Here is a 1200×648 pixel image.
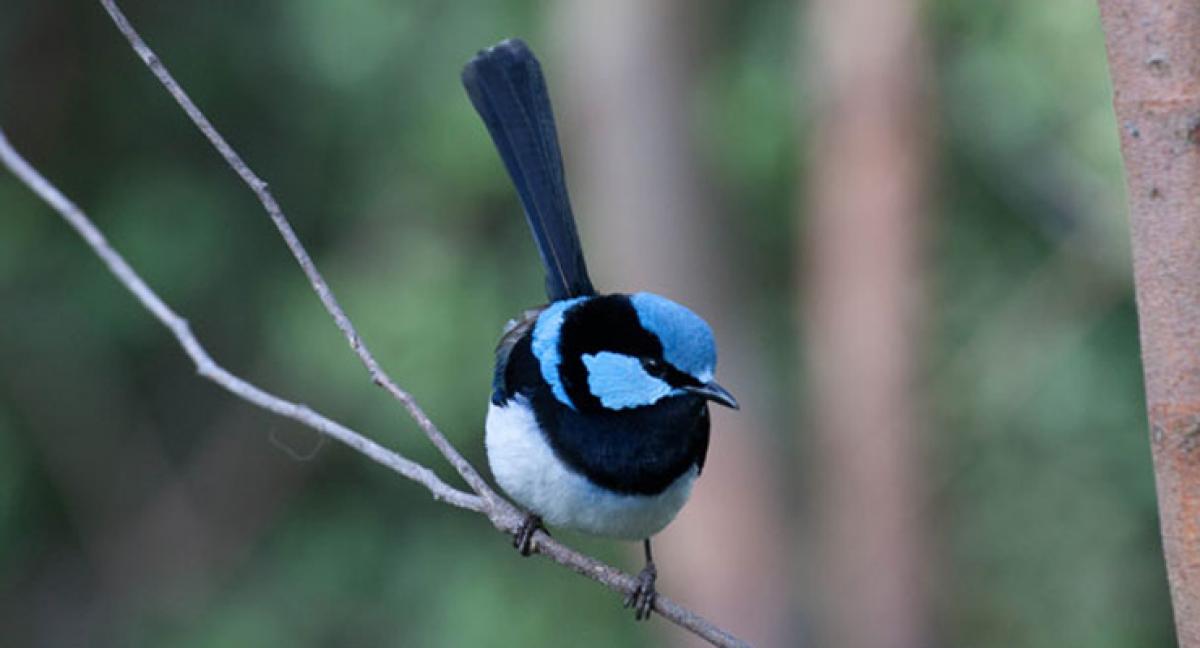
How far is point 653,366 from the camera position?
7.79 feet

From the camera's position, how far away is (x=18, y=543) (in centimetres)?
788

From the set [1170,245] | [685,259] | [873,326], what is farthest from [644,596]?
[873,326]

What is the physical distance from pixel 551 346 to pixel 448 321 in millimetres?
4249

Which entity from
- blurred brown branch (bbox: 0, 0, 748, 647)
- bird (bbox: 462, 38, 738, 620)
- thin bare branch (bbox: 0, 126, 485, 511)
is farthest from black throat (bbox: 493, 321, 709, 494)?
thin bare branch (bbox: 0, 126, 485, 511)

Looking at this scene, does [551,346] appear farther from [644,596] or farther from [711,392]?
[644,596]

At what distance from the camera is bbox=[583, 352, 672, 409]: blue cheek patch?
2398 mm

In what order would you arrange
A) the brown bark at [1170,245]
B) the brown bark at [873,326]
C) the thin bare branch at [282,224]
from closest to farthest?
the brown bark at [1170,245] → the thin bare branch at [282,224] → the brown bark at [873,326]

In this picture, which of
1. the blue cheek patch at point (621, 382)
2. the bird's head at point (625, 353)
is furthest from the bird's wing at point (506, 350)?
the blue cheek patch at point (621, 382)

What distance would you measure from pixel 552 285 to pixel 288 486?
214 inches

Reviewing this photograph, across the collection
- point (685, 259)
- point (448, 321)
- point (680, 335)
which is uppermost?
point (680, 335)

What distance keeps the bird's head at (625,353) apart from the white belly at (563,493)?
10 cm

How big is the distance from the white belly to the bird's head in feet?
0.32

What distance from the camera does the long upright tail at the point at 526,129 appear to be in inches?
101

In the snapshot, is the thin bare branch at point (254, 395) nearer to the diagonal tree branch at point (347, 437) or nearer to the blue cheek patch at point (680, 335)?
the diagonal tree branch at point (347, 437)
